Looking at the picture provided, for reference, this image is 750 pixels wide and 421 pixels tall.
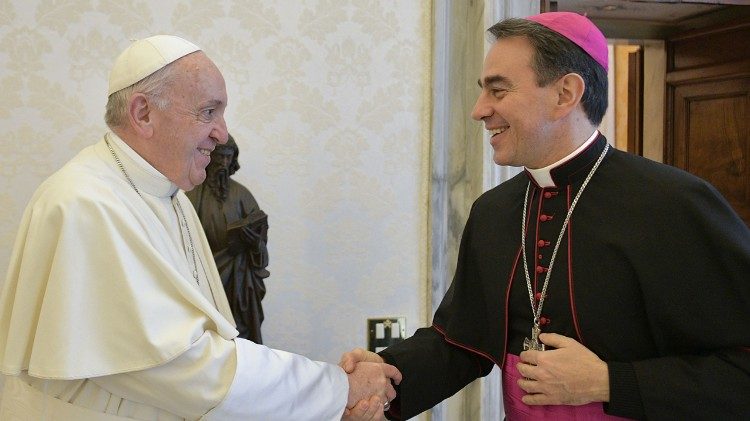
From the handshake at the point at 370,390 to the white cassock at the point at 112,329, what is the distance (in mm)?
262

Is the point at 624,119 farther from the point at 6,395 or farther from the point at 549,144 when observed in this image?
the point at 6,395

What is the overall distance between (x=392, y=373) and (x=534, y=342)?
53cm

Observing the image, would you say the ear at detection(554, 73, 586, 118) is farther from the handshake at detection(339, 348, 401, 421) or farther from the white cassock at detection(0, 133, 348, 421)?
the white cassock at detection(0, 133, 348, 421)

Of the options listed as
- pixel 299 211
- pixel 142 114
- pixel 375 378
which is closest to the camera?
pixel 142 114

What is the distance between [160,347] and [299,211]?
5.72 ft

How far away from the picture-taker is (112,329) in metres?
2.09

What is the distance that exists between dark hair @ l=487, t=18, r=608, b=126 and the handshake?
97cm

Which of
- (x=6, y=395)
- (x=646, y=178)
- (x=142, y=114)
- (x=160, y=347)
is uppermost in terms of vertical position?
(x=142, y=114)

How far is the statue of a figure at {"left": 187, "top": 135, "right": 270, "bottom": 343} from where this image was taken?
10.8ft

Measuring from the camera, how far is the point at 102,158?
93.0 inches

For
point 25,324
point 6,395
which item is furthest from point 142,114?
point 6,395

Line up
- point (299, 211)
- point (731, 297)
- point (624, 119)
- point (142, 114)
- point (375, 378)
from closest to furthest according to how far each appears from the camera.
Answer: point (731, 297) < point (142, 114) < point (375, 378) < point (299, 211) < point (624, 119)

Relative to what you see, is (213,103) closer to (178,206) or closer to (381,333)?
(178,206)

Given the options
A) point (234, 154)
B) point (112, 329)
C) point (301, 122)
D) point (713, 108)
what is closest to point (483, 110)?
point (112, 329)
